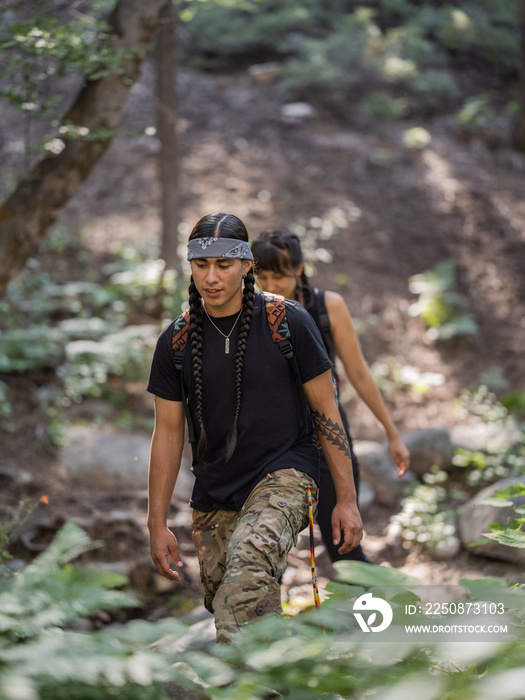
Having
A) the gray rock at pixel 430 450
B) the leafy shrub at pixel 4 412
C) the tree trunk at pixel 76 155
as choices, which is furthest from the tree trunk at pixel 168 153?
the gray rock at pixel 430 450

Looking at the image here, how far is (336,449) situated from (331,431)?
0.10 metres

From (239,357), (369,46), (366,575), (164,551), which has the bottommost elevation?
(369,46)

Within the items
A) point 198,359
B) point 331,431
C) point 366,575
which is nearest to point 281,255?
point 198,359

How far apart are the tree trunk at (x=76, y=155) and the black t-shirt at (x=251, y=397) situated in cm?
320

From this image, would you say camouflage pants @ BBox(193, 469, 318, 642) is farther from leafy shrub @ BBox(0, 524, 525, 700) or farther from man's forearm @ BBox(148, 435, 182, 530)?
leafy shrub @ BBox(0, 524, 525, 700)

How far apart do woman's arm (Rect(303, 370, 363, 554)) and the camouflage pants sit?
0.52 ft

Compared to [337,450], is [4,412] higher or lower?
lower

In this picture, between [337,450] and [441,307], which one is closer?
[337,450]

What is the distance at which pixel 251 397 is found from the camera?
338 centimetres

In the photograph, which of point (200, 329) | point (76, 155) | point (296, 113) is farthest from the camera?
point (296, 113)

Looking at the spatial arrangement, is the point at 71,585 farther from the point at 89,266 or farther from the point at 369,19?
the point at 369,19

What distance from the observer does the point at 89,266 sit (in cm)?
1184

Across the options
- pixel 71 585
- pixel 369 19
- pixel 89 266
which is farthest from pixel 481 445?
pixel 369 19

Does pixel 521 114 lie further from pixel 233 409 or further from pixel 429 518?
pixel 233 409
